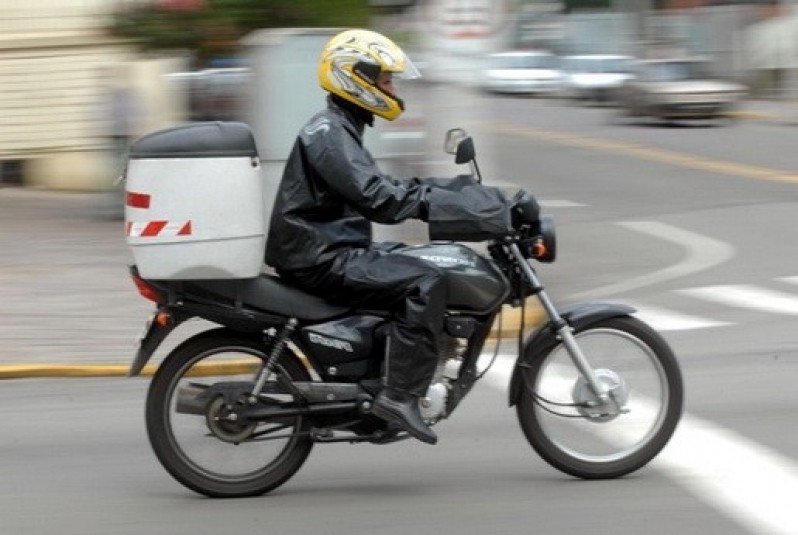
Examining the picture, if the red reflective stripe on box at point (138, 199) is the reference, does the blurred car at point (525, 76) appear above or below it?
below

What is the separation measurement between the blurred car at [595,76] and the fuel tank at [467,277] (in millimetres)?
32579

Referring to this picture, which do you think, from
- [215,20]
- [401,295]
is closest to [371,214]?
[401,295]

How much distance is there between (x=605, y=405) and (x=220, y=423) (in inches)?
64.0

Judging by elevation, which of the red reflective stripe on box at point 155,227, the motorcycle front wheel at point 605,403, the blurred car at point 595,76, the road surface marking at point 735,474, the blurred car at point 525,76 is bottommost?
the blurred car at point 525,76

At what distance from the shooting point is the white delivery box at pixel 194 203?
6691mm

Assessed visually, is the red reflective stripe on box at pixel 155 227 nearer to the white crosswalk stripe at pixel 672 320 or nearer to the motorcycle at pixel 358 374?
the motorcycle at pixel 358 374

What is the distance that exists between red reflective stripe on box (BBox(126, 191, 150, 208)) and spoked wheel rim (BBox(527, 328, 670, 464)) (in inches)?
70.7

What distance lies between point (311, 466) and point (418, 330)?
1.11 m

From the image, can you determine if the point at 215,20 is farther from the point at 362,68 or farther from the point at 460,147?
the point at 460,147

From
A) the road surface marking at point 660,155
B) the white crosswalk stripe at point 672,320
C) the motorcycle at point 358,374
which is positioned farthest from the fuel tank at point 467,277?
the road surface marking at point 660,155

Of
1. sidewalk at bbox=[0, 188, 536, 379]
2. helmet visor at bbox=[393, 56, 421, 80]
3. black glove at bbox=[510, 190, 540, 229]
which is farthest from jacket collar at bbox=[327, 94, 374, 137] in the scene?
sidewalk at bbox=[0, 188, 536, 379]

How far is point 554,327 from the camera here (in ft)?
23.0

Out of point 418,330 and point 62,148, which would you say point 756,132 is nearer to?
point 62,148

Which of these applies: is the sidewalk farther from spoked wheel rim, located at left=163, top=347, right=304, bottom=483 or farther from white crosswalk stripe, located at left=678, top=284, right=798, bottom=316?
spoked wheel rim, located at left=163, top=347, right=304, bottom=483
